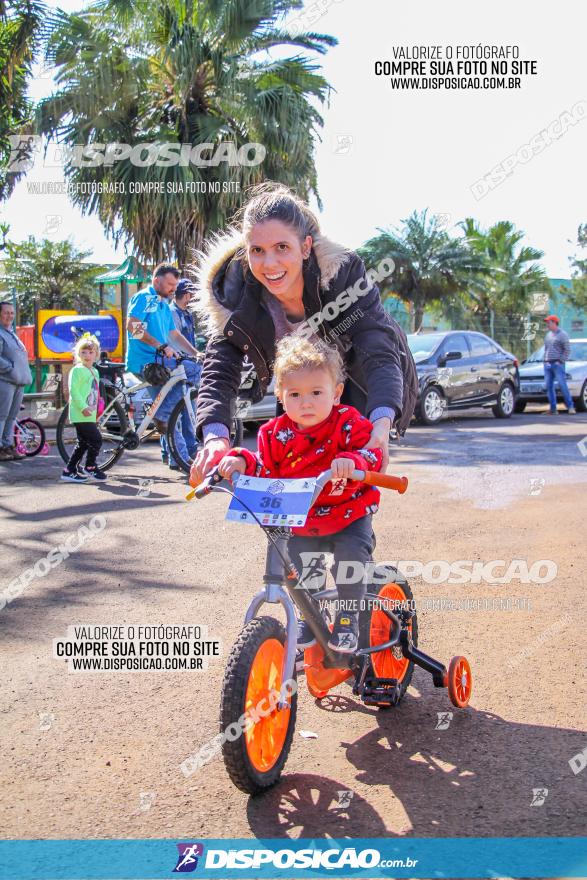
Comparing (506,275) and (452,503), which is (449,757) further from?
(506,275)

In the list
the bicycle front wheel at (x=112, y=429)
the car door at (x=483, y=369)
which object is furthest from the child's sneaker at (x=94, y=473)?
the car door at (x=483, y=369)

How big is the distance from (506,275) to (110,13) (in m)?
29.5

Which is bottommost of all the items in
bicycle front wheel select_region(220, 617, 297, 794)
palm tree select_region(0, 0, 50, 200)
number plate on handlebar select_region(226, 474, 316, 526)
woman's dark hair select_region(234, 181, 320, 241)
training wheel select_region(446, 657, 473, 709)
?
training wheel select_region(446, 657, 473, 709)

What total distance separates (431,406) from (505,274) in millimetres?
30554

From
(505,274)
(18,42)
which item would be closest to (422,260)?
(505,274)

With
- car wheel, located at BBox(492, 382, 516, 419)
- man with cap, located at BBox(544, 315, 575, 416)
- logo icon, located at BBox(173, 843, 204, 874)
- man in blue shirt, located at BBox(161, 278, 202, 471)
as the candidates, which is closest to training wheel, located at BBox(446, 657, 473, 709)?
logo icon, located at BBox(173, 843, 204, 874)

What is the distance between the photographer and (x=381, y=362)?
3430 millimetres

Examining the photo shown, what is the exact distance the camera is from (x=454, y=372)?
16.3 m

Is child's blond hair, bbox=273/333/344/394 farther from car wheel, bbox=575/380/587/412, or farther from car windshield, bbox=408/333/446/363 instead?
car wheel, bbox=575/380/587/412

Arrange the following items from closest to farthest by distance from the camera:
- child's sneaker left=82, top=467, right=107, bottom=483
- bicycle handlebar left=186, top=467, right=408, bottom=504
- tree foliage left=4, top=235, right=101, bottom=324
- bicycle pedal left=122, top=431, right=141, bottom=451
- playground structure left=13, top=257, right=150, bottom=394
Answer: bicycle handlebar left=186, top=467, right=408, bottom=504, child's sneaker left=82, top=467, right=107, bottom=483, bicycle pedal left=122, top=431, right=141, bottom=451, playground structure left=13, top=257, right=150, bottom=394, tree foliage left=4, top=235, right=101, bottom=324

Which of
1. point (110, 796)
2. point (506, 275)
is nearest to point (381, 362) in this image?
point (110, 796)

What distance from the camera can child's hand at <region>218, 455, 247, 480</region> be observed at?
2.98m

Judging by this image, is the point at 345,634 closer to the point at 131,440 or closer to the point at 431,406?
the point at 131,440

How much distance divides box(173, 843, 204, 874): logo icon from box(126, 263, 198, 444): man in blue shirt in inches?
276
